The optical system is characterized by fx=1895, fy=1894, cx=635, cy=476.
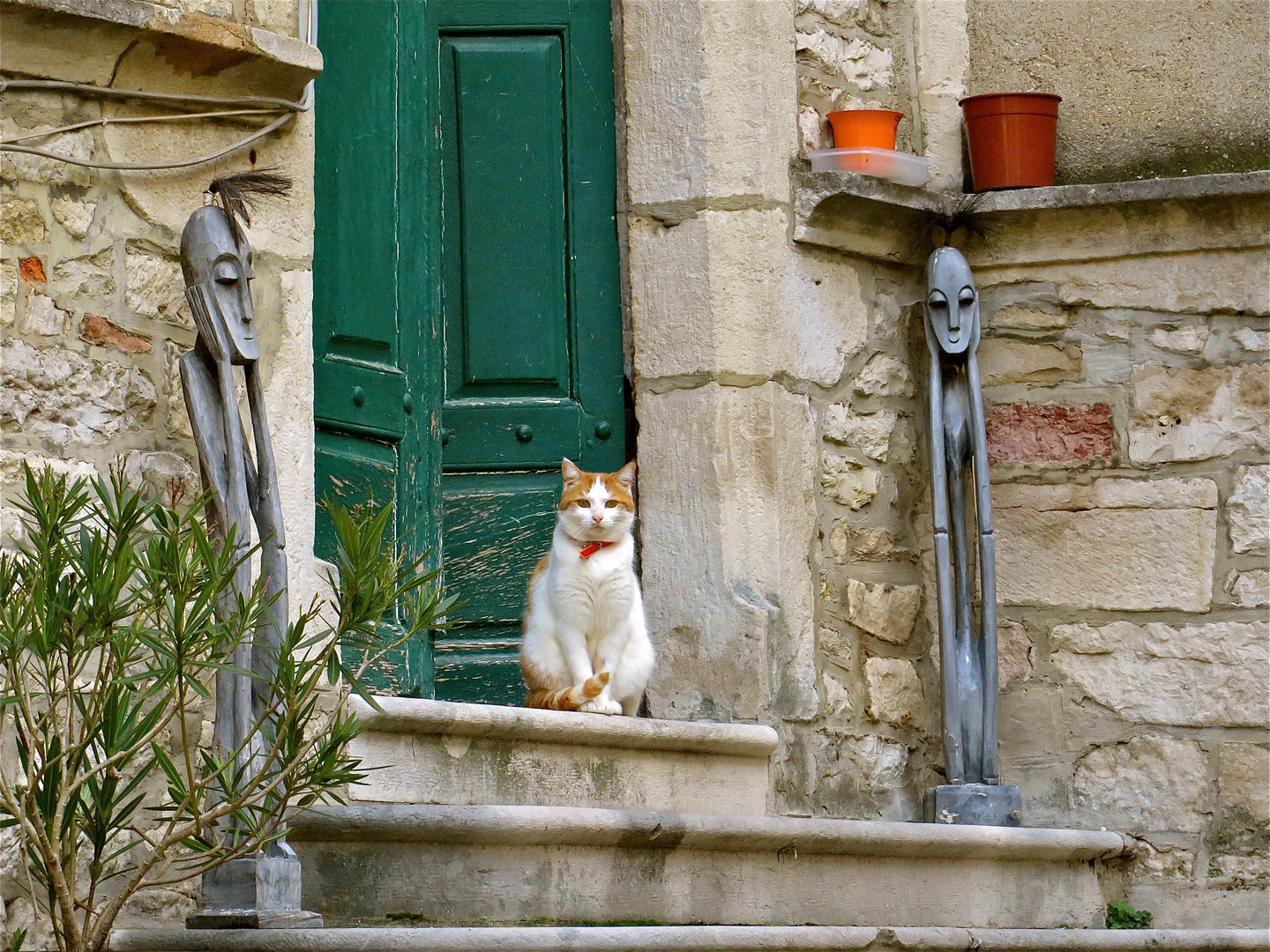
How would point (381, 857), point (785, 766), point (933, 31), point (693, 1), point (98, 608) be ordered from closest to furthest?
point (98, 608) → point (381, 857) → point (785, 766) → point (693, 1) → point (933, 31)

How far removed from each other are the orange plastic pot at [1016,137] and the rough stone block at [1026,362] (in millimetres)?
385

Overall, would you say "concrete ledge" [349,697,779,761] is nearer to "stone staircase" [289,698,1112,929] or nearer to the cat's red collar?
"stone staircase" [289,698,1112,929]

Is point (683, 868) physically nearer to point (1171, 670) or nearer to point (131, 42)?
point (1171, 670)

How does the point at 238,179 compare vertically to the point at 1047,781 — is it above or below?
above

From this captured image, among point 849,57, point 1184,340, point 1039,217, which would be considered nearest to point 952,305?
point 1039,217

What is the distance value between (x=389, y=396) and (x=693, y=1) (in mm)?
1166

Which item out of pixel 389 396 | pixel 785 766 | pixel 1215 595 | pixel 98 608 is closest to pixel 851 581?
pixel 785 766

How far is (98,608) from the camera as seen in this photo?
2.43 metres

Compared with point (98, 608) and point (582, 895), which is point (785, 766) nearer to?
point (582, 895)

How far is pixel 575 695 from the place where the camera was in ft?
12.1

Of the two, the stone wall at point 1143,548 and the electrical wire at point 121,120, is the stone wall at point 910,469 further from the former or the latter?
the electrical wire at point 121,120

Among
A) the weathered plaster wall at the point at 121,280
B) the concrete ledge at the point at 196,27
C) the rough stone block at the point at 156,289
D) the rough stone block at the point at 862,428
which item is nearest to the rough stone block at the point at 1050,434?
the rough stone block at the point at 862,428

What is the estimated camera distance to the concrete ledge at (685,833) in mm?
3096

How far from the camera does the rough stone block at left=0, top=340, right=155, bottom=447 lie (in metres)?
3.25
